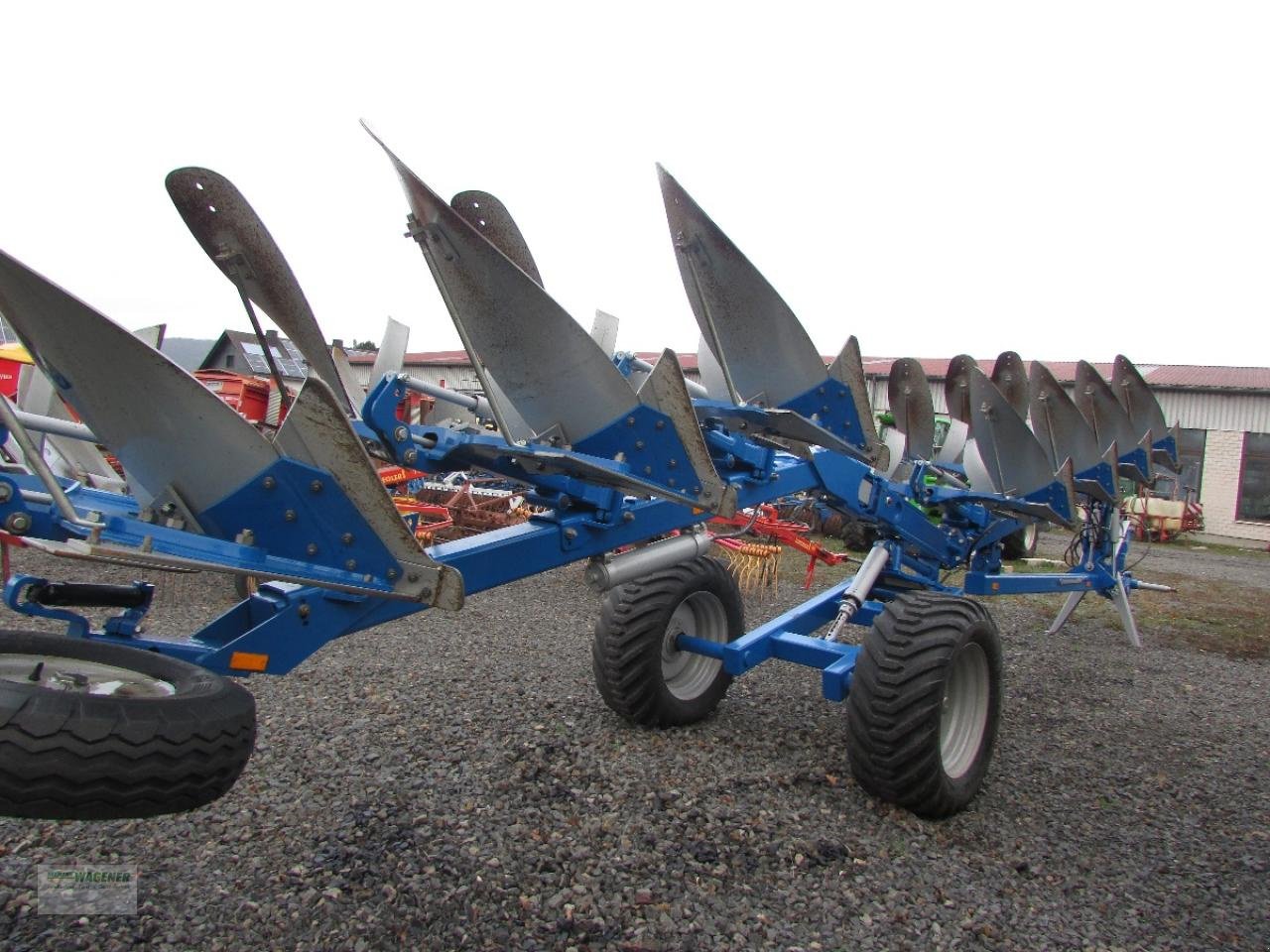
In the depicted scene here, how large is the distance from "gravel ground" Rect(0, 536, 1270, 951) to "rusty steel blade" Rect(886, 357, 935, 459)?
1721mm

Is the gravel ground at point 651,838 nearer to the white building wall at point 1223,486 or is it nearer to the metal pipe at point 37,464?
the metal pipe at point 37,464

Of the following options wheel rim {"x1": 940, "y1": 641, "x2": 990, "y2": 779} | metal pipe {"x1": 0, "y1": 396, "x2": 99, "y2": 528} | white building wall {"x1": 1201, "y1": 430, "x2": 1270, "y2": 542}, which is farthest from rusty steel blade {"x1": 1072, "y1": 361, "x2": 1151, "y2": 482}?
white building wall {"x1": 1201, "y1": 430, "x2": 1270, "y2": 542}

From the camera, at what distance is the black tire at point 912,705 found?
3658mm

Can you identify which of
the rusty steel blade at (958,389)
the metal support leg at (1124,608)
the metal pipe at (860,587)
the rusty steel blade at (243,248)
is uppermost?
the rusty steel blade at (243,248)

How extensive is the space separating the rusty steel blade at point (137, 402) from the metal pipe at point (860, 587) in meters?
2.97

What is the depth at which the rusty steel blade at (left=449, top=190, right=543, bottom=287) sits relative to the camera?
310 cm

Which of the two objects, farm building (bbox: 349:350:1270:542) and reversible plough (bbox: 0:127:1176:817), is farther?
farm building (bbox: 349:350:1270:542)

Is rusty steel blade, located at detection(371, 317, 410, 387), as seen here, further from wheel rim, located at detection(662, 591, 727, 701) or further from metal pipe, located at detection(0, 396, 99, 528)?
wheel rim, located at detection(662, 591, 727, 701)

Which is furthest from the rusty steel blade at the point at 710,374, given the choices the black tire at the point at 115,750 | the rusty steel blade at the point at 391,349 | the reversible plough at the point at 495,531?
the black tire at the point at 115,750

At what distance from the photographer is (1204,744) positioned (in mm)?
5109

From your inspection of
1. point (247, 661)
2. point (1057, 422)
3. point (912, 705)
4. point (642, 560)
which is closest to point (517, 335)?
point (642, 560)

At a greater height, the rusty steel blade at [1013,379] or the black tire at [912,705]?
the rusty steel blade at [1013,379]

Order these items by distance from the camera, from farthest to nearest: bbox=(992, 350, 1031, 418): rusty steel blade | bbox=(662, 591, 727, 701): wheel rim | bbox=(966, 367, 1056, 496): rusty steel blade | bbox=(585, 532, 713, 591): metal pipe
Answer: bbox=(992, 350, 1031, 418): rusty steel blade
bbox=(966, 367, 1056, 496): rusty steel blade
bbox=(662, 591, 727, 701): wheel rim
bbox=(585, 532, 713, 591): metal pipe

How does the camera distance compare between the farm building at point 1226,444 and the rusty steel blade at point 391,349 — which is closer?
the rusty steel blade at point 391,349
